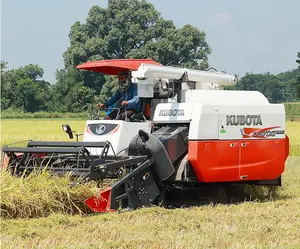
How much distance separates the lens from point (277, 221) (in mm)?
7465

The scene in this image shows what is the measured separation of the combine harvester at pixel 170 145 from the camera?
826cm

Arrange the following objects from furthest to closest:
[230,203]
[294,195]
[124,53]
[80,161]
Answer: [124,53] < [294,195] < [230,203] < [80,161]

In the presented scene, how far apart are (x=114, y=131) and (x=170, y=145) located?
861 mm

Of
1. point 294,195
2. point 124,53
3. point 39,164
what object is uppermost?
point 124,53

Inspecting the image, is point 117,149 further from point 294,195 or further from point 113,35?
point 113,35

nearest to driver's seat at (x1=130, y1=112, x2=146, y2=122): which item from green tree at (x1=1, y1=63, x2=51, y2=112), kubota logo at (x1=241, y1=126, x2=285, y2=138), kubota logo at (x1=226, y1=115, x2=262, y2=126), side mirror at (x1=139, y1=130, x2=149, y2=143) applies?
side mirror at (x1=139, y1=130, x2=149, y2=143)

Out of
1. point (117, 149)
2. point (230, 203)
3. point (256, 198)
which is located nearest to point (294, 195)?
A: point (256, 198)

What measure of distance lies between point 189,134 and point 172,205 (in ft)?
3.43

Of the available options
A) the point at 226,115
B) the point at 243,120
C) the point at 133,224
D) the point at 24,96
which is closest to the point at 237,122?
the point at 243,120

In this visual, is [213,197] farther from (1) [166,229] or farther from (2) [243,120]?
(1) [166,229]

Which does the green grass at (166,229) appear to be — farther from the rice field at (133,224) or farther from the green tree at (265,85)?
the green tree at (265,85)

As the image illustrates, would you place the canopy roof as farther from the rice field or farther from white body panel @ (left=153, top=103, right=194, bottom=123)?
the rice field

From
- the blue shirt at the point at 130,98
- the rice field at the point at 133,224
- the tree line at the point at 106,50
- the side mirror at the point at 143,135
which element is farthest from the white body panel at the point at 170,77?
the tree line at the point at 106,50

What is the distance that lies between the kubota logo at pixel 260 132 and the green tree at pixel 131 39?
39.4 meters
